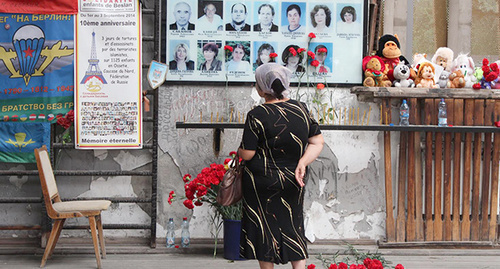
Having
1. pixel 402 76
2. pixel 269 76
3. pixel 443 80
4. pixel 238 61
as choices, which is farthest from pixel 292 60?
pixel 269 76

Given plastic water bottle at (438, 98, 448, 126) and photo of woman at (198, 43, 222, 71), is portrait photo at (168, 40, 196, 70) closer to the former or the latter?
photo of woman at (198, 43, 222, 71)

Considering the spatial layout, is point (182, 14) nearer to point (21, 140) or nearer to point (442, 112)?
point (21, 140)

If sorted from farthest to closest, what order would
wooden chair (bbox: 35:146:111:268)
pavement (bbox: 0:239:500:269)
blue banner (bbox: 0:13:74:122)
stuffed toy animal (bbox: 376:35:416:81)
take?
stuffed toy animal (bbox: 376:35:416:81) < blue banner (bbox: 0:13:74:122) < pavement (bbox: 0:239:500:269) < wooden chair (bbox: 35:146:111:268)

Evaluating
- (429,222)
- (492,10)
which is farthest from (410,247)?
(492,10)

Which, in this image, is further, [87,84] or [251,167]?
[87,84]

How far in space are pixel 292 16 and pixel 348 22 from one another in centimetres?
55

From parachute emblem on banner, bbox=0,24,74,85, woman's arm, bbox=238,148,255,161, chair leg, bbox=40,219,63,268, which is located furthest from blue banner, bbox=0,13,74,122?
woman's arm, bbox=238,148,255,161

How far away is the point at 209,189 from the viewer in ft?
18.4

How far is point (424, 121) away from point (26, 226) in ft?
12.9

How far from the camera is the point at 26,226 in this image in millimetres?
5867

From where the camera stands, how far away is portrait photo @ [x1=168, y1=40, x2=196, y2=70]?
596cm

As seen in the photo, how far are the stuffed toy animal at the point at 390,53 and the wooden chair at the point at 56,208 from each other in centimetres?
297

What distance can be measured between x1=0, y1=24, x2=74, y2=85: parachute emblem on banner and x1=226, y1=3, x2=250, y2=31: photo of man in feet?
5.04

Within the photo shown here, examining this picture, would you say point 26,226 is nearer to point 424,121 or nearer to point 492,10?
point 424,121
